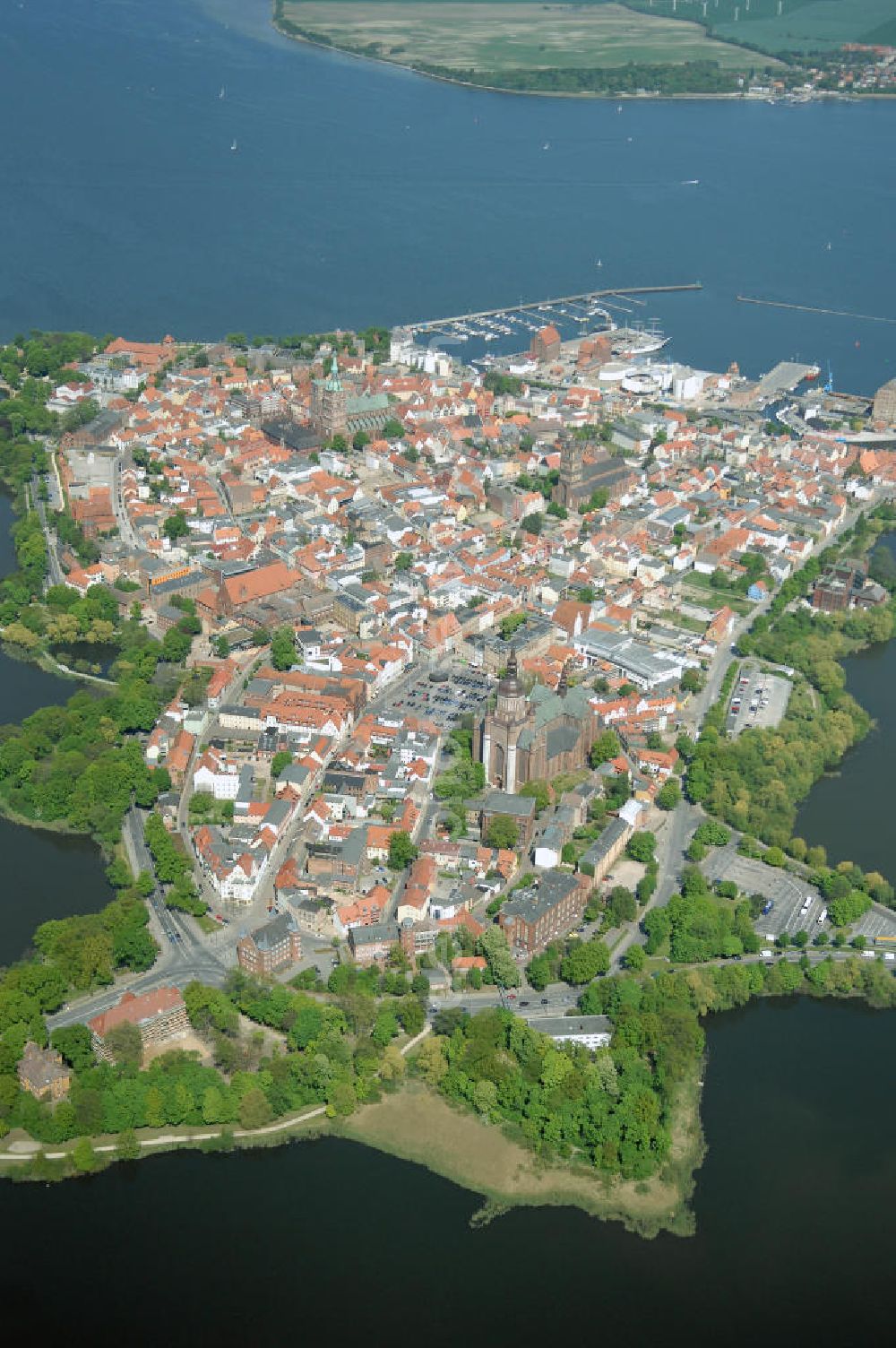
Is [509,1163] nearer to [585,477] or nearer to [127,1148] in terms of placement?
[127,1148]

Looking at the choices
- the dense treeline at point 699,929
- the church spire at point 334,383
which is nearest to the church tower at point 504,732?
the dense treeline at point 699,929

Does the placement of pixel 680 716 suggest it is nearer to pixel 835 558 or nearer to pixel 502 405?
pixel 835 558

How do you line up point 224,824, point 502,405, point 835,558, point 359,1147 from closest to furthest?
point 359,1147 → point 224,824 → point 835,558 → point 502,405

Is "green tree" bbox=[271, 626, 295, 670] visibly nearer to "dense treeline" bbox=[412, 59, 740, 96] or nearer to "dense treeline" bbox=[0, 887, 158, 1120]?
"dense treeline" bbox=[0, 887, 158, 1120]

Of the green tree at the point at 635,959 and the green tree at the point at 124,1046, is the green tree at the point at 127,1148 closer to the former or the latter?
the green tree at the point at 124,1046

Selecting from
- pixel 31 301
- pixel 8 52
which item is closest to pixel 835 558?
pixel 31 301

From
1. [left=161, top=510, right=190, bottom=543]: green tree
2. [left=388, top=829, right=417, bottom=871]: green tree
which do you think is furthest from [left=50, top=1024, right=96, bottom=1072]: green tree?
[left=161, top=510, right=190, bottom=543]: green tree

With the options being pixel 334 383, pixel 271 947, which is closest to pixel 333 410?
pixel 334 383
